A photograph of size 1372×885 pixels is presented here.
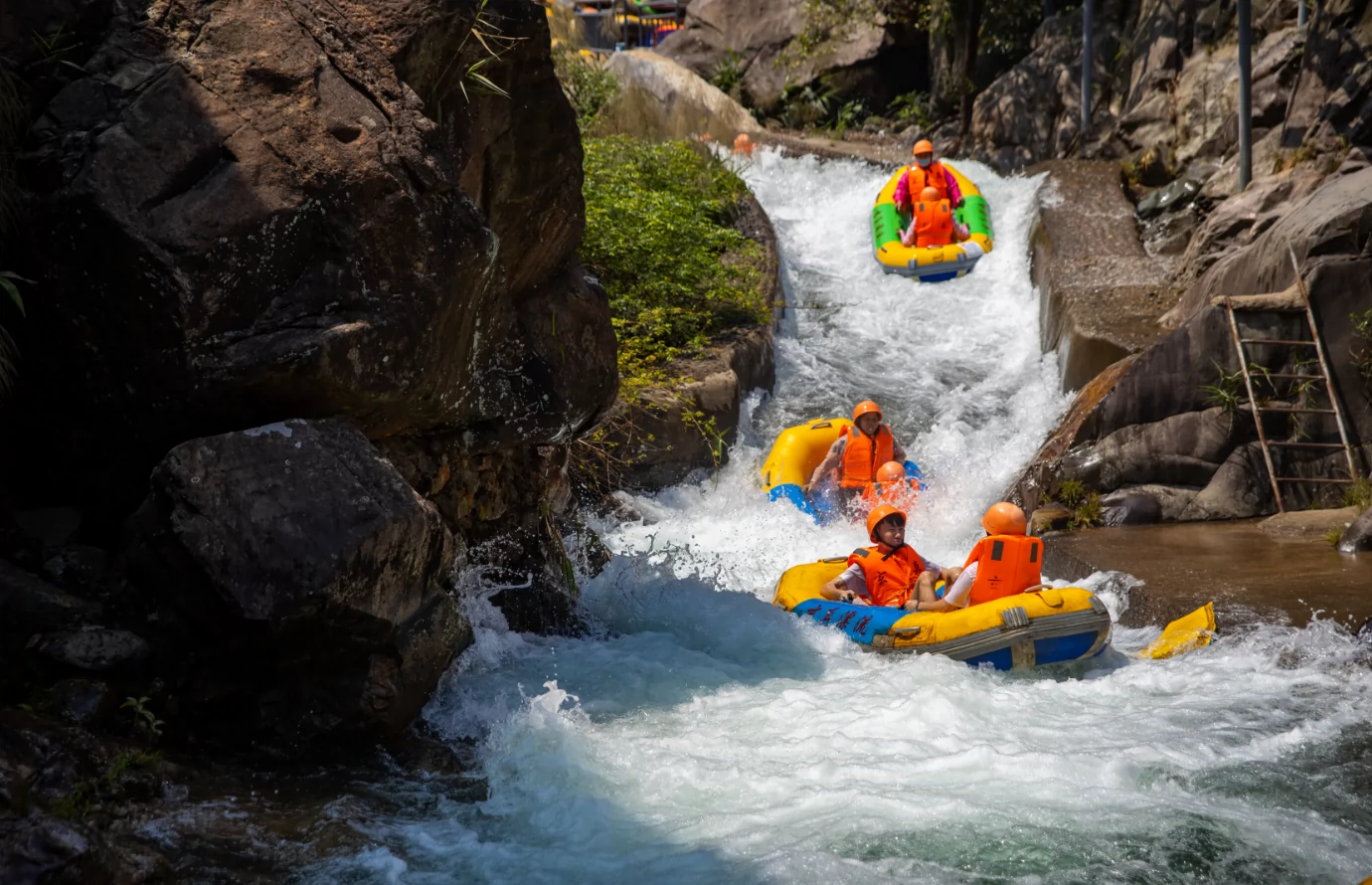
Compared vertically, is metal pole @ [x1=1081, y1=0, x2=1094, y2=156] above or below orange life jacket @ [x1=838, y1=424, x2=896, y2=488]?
above

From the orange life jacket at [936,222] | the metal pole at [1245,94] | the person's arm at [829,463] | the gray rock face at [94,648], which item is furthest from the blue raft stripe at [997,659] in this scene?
the orange life jacket at [936,222]

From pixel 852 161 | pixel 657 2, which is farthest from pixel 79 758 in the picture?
pixel 657 2

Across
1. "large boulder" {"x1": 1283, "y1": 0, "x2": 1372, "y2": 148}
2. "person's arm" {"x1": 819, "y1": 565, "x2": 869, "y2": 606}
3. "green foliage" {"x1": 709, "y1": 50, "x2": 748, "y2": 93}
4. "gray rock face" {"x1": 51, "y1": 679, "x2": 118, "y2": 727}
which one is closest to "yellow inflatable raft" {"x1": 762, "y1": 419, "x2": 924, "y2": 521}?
"person's arm" {"x1": 819, "y1": 565, "x2": 869, "y2": 606}

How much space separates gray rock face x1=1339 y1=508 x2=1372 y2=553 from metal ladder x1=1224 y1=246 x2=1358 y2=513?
912 millimetres

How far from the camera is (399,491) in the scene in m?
4.64

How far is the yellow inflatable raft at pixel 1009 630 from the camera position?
6098 millimetres

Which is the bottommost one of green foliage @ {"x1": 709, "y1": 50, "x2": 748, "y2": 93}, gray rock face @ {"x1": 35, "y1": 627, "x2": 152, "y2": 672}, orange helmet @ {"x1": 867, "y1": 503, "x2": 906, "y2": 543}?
orange helmet @ {"x1": 867, "y1": 503, "x2": 906, "y2": 543}

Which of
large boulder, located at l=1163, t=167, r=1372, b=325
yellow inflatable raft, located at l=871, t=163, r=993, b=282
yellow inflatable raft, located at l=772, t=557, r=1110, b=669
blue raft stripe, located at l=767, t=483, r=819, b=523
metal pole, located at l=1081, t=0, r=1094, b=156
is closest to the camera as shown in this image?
yellow inflatable raft, located at l=772, t=557, r=1110, b=669

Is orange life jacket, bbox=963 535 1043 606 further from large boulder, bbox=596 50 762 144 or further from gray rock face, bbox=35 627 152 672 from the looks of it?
large boulder, bbox=596 50 762 144

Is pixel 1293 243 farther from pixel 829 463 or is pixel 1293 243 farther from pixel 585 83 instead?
pixel 585 83

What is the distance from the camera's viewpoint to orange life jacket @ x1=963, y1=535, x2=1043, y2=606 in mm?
6469

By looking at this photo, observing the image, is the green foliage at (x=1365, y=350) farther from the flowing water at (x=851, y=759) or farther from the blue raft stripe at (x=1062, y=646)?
the blue raft stripe at (x=1062, y=646)

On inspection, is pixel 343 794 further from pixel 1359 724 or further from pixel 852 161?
pixel 852 161

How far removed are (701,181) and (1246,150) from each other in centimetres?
563
